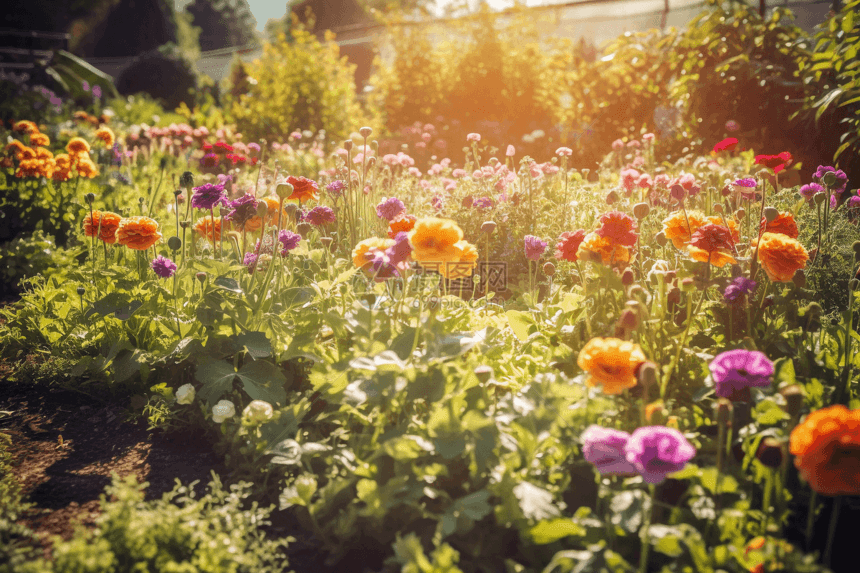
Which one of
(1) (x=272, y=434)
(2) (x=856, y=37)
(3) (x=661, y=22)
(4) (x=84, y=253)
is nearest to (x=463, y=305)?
(1) (x=272, y=434)

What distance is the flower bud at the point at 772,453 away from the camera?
122 cm

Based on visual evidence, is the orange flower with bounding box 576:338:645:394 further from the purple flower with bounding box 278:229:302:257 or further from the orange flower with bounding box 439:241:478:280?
the purple flower with bounding box 278:229:302:257

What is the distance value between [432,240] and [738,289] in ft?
3.09

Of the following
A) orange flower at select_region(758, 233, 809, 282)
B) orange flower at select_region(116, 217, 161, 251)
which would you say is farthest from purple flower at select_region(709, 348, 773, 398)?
orange flower at select_region(116, 217, 161, 251)

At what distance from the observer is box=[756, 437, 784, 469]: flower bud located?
1218mm

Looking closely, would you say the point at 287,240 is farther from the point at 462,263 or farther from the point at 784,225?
the point at 784,225

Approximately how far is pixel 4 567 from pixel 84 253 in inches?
110

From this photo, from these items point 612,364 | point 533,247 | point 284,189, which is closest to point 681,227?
point 533,247

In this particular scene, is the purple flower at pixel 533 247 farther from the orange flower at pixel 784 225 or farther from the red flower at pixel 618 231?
the orange flower at pixel 784 225

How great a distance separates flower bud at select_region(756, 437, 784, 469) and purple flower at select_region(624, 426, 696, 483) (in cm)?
33

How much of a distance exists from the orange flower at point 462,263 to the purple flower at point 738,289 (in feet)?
2.52

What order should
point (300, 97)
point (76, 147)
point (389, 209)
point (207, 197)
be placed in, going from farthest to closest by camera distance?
point (300, 97)
point (76, 147)
point (389, 209)
point (207, 197)

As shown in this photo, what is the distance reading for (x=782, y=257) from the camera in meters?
1.66

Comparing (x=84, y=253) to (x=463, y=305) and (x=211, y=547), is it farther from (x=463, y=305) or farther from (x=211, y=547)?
(x=211, y=547)
